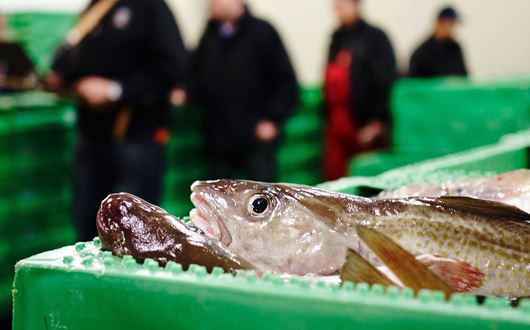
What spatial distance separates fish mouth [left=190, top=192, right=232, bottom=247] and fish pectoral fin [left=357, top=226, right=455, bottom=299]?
353mm

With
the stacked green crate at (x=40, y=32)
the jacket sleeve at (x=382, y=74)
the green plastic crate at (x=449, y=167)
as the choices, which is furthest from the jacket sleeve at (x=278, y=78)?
the green plastic crate at (x=449, y=167)

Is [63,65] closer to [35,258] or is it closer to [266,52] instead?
[266,52]

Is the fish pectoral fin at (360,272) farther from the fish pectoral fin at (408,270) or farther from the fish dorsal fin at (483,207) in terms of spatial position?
the fish dorsal fin at (483,207)

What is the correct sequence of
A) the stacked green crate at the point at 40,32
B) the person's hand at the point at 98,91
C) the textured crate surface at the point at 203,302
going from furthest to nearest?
the stacked green crate at the point at 40,32, the person's hand at the point at 98,91, the textured crate surface at the point at 203,302

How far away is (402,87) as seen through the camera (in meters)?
6.18

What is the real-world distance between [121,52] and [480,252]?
133 inches

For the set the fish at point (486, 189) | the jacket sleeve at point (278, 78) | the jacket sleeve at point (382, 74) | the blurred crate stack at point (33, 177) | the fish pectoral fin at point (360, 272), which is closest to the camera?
the fish pectoral fin at point (360, 272)

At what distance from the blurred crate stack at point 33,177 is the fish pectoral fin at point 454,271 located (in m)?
3.87

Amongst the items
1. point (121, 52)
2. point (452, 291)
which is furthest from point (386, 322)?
point (121, 52)

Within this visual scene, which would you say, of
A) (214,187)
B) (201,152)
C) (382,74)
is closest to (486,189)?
(214,187)

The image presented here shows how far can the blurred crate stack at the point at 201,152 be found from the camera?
6.02 metres

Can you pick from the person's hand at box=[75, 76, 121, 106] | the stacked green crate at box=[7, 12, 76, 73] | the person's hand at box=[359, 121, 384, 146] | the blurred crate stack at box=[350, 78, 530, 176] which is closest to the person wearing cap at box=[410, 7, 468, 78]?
the person's hand at box=[359, 121, 384, 146]

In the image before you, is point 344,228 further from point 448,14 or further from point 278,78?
point 448,14

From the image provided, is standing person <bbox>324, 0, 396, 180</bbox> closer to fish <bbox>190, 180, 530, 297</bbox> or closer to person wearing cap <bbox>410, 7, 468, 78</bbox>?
person wearing cap <bbox>410, 7, 468, 78</bbox>
